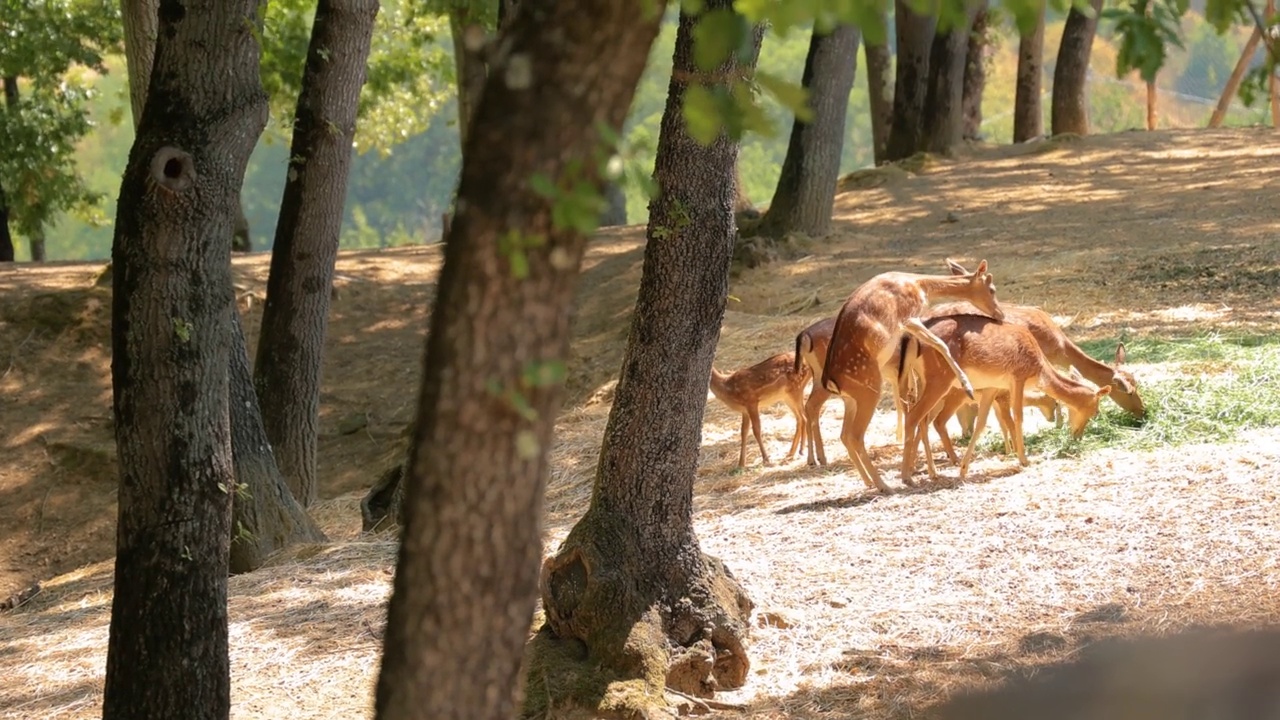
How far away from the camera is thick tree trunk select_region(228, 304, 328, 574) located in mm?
9336

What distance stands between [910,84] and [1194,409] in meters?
13.3

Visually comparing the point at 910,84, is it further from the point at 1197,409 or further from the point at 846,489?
the point at 846,489

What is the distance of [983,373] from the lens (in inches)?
340

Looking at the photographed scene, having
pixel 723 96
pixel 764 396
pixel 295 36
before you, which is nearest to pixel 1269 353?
pixel 764 396

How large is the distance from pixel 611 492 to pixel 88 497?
9.71 m

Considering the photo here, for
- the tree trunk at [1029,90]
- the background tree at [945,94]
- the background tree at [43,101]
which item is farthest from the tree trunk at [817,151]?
the background tree at [43,101]

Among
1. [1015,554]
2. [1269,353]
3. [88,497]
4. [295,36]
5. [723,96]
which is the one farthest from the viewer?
[295,36]

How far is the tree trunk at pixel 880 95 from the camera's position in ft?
77.2

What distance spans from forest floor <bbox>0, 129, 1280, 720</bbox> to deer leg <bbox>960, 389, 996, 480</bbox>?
11 cm

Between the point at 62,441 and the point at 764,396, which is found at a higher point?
the point at 764,396

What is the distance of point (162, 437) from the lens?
5758 mm

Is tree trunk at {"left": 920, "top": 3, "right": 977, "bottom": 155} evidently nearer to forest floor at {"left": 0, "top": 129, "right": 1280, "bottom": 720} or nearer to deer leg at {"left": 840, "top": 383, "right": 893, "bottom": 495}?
forest floor at {"left": 0, "top": 129, "right": 1280, "bottom": 720}

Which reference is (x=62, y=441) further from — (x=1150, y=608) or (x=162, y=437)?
(x=1150, y=608)

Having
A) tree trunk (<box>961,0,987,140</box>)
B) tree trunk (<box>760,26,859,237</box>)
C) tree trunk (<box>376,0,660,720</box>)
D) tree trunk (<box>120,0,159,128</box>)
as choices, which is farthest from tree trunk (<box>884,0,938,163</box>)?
tree trunk (<box>376,0,660,720</box>)
